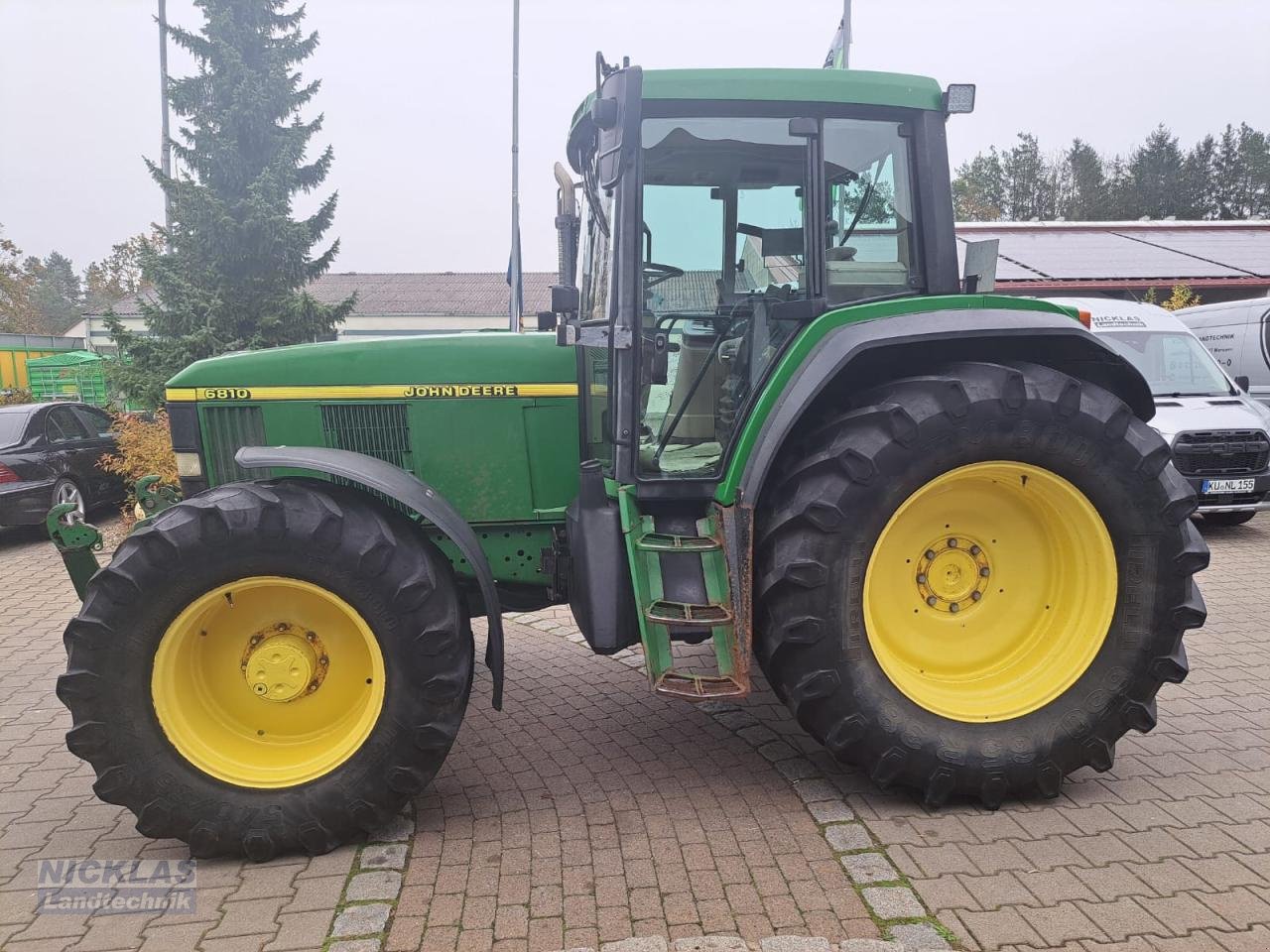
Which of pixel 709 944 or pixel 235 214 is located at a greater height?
pixel 235 214

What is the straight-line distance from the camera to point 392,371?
3.49 meters

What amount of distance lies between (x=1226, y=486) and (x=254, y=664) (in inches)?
322

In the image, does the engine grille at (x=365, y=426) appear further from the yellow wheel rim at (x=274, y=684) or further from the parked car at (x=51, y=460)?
the parked car at (x=51, y=460)

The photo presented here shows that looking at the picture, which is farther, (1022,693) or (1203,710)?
(1203,710)

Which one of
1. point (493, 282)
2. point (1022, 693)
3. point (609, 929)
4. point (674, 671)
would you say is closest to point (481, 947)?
point (609, 929)

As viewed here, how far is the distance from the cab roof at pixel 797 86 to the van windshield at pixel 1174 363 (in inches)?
264

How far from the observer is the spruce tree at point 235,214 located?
447 inches

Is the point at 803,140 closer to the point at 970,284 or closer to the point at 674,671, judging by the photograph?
the point at 970,284

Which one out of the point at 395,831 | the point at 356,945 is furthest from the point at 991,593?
the point at 356,945

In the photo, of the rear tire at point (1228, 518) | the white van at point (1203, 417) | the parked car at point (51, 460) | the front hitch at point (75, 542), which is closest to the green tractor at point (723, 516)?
the front hitch at point (75, 542)

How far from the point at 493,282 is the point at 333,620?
39329 millimetres

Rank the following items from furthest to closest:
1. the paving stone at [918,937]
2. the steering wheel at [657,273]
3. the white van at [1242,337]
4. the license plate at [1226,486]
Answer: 1. the white van at [1242,337]
2. the license plate at [1226,486]
3. the steering wheel at [657,273]
4. the paving stone at [918,937]

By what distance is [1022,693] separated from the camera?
317cm

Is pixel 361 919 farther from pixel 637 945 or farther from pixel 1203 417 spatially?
pixel 1203 417
